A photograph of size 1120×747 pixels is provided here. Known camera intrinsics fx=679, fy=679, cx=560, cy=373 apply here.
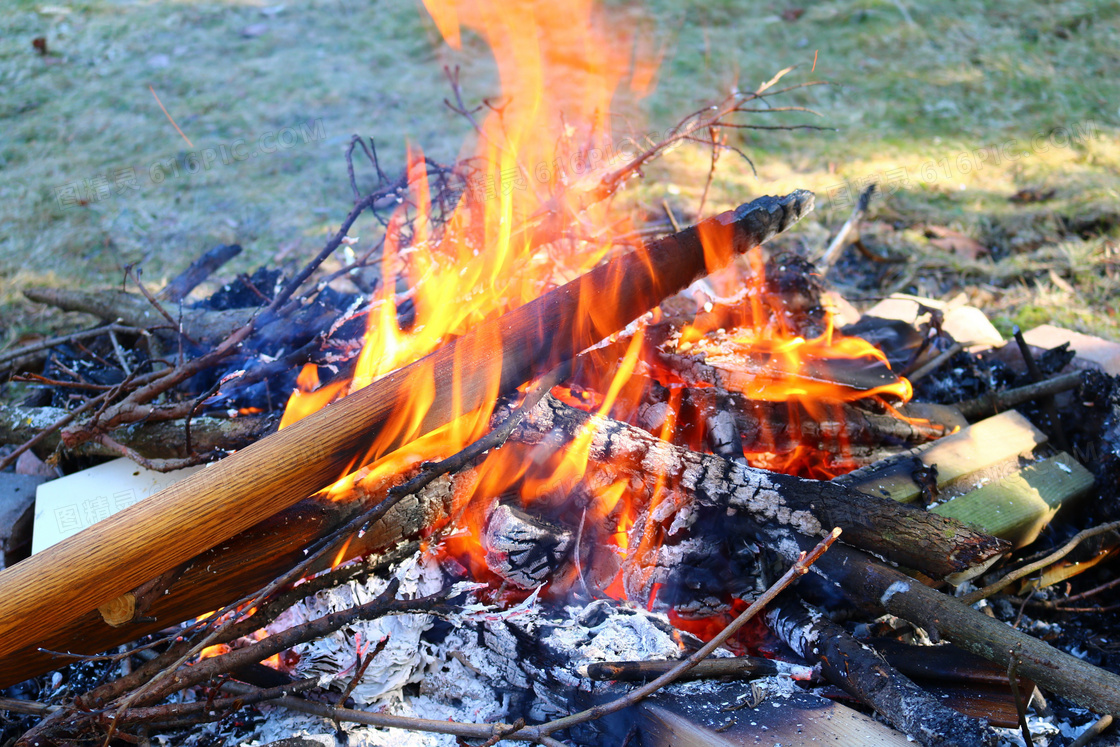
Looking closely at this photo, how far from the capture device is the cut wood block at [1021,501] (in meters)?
2.53

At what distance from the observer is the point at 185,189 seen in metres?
6.47

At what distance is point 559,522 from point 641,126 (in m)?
Result: 5.78

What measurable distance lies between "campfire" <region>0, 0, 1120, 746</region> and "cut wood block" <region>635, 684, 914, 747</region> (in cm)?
1

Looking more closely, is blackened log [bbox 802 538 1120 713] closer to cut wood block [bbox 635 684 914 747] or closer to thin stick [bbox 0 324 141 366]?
cut wood block [bbox 635 684 914 747]

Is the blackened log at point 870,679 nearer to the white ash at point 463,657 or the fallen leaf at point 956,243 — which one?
the white ash at point 463,657

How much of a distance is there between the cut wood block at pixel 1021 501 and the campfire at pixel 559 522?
1 cm

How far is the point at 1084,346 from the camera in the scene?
3.43 m

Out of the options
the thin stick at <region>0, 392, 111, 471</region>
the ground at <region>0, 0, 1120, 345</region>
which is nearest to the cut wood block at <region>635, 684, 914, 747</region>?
the thin stick at <region>0, 392, 111, 471</region>

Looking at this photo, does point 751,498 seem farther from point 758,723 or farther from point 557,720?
point 557,720

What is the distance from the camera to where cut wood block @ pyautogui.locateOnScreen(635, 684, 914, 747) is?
169 centimetres

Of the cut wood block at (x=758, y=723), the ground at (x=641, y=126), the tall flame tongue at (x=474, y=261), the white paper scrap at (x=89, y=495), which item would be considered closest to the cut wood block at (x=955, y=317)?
the ground at (x=641, y=126)

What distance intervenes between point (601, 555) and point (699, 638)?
41 cm

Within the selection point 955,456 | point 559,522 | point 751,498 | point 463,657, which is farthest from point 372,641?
point 955,456

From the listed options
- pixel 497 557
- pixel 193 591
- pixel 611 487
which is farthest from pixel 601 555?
pixel 193 591
